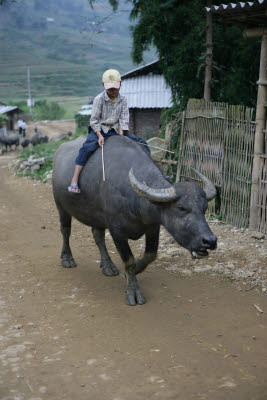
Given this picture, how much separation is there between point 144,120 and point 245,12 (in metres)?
11.8

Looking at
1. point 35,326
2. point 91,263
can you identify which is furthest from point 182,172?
point 35,326

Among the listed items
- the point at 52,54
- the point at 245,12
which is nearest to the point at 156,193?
the point at 245,12

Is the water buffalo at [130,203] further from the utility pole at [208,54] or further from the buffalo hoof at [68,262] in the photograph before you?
the utility pole at [208,54]

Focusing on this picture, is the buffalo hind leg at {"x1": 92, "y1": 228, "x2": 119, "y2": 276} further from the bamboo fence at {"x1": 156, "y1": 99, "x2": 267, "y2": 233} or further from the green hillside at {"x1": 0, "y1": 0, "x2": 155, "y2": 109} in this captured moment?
the green hillside at {"x1": 0, "y1": 0, "x2": 155, "y2": 109}

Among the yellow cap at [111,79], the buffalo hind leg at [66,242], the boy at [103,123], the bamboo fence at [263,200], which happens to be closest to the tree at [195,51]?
the bamboo fence at [263,200]

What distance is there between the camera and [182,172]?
25.3ft

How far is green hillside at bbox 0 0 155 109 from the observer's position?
67812 millimetres

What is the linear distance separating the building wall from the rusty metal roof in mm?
10630

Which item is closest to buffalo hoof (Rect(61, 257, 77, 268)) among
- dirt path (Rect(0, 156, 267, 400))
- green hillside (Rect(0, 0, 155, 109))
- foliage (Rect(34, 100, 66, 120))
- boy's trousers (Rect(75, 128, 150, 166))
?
dirt path (Rect(0, 156, 267, 400))

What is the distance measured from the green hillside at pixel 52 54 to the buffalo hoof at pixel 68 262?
144 feet

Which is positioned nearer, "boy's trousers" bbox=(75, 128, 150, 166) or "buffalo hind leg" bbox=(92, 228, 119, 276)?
"boy's trousers" bbox=(75, 128, 150, 166)

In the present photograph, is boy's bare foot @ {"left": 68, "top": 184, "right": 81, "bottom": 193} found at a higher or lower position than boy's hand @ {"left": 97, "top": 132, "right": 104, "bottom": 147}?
lower

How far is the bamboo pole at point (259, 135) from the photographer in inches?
228

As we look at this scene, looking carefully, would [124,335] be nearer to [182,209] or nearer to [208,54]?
[182,209]
